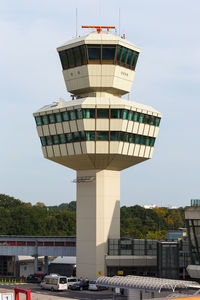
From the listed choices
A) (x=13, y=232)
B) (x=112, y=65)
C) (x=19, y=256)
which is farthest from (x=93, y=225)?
(x=13, y=232)

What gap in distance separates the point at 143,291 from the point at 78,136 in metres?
28.4

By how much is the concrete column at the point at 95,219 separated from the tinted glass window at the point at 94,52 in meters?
16.6

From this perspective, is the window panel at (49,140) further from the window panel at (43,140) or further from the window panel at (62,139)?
the window panel at (62,139)

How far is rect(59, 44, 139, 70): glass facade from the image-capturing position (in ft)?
252

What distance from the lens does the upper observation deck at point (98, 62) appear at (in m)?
76.9

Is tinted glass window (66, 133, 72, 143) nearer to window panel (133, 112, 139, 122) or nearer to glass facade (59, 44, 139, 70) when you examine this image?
window panel (133, 112, 139, 122)

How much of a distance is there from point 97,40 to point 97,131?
43.2ft

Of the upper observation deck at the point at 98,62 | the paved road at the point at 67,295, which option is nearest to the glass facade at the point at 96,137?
the upper observation deck at the point at 98,62

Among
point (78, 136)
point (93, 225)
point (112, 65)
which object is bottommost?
point (93, 225)

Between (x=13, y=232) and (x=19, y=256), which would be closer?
(x=19, y=256)

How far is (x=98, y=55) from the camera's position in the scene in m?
77.2

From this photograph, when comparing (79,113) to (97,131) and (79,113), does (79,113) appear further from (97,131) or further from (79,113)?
(97,131)

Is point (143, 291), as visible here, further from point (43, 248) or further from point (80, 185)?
point (43, 248)

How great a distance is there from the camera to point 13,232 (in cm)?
16700
